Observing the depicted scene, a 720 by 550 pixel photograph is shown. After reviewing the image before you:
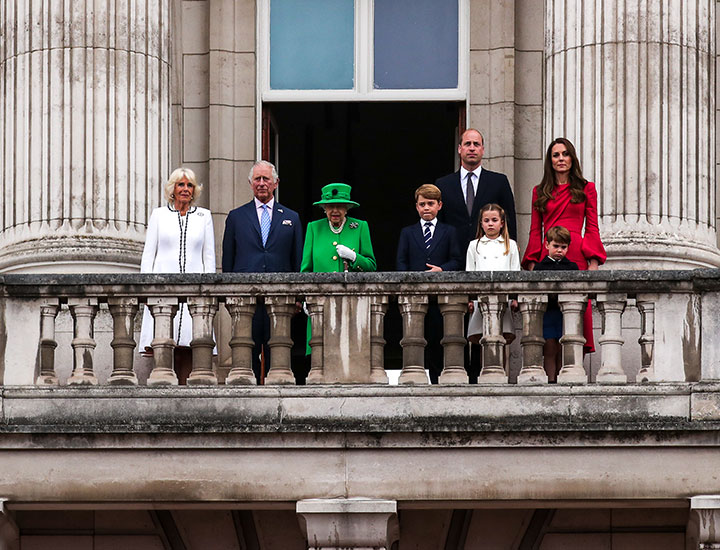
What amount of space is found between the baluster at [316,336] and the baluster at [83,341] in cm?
191

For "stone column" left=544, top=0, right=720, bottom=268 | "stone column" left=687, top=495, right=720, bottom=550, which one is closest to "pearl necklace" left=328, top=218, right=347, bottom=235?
"stone column" left=544, top=0, right=720, bottom=268

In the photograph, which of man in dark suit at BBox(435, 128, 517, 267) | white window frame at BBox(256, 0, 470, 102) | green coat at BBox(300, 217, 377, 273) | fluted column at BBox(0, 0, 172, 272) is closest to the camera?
green coat at BBox(300, 217, 377, 273)

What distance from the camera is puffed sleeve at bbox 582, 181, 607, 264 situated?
21688mm

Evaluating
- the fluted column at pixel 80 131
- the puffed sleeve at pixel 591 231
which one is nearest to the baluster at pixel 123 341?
the fluted column at pixel 80 131

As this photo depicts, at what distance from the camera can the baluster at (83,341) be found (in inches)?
840

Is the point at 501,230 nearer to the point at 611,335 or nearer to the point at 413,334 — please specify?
the point at 413,334

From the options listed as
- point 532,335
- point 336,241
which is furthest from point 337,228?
point 532,335

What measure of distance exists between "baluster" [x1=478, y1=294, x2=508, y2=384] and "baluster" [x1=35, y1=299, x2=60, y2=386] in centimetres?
379

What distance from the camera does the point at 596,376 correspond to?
70.5 ft

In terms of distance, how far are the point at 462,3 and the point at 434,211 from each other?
18.2 feet

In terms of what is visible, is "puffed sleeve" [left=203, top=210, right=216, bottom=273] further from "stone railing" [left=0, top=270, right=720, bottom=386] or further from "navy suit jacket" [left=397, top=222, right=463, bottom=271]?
"navy suit jacket" [left=397, top=222, right=463, bottom=271]

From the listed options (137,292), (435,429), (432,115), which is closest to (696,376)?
(435,429)

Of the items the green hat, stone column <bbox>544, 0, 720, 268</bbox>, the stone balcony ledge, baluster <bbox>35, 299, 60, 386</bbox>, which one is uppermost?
stone column <bbox>544, 0, 720, 268</bbox>

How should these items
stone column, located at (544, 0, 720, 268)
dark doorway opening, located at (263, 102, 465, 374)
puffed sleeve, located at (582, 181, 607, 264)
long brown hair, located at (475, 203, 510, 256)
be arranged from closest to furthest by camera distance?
1. long brown hair, located at (475, 203, 510, 256)
2. puffed sleeve, located at (582, 181, 607, 264)
3. stone column, located at (544, 0, 720, 268)
4. dark doorway opening, located at (263, 102, 465, 374)
